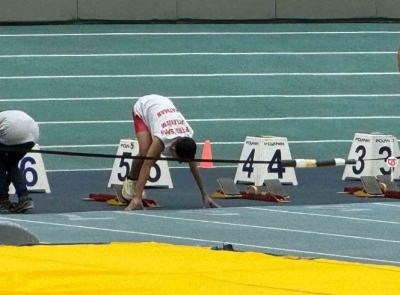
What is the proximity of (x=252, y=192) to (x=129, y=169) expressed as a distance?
1.36 meters

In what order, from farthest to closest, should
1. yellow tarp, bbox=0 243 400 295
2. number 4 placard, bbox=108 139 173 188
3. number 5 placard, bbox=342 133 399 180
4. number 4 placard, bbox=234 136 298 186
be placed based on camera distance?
number 5 placard, bbox=342 133 399 180 < number 4 placard, bbox=234 136 298 186 < number 4 placard, bbox=108 139 173 188 < yellow tarp, bbox=0 243 400 295

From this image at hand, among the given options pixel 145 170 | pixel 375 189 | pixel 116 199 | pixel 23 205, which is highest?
pixel 145 170

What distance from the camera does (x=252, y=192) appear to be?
1441 centimetres

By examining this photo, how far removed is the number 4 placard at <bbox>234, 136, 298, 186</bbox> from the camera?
15.3 meters

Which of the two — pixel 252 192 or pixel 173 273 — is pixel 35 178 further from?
pixel 173 273

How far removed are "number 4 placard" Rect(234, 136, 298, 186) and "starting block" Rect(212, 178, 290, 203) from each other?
81 centimetres

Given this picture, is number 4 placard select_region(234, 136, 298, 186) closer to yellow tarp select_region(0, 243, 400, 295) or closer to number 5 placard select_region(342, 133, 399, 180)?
number 5 placard select_region(342, 133, 399, 180)

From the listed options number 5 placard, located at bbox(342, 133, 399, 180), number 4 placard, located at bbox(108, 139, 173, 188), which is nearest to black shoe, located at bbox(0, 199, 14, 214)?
number 4 placard, located at bbox(108, 139, 173, 188)

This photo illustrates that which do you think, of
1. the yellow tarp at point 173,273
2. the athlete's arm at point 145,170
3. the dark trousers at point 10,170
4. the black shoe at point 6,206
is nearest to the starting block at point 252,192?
the athlete's arm at point 145,170

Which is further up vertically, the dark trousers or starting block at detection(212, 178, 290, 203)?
the dark trousers

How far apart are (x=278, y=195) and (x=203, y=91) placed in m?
6.20

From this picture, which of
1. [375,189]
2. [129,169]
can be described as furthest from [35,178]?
[375,189]

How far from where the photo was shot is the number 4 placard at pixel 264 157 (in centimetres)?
1527

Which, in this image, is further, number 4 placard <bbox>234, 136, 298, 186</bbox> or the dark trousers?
number 4 placard <bbox>234, 136, 298, 186</bbox>
